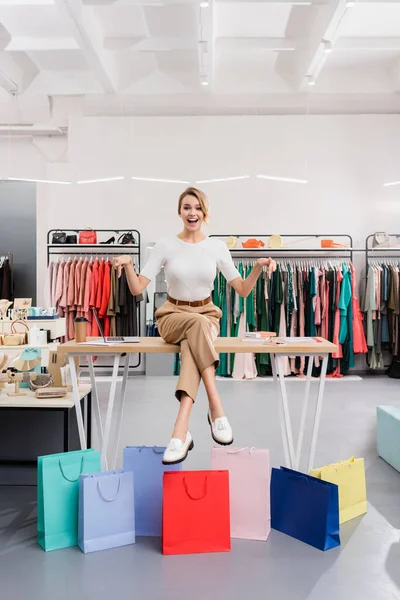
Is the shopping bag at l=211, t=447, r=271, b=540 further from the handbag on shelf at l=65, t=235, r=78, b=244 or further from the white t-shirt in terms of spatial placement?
the handbag on shelf at l=65, t=235, r=78, b=244

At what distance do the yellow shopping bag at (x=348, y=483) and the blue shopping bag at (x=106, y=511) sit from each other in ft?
3.22

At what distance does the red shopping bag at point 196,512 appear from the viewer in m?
2.90

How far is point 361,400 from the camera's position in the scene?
681 centimetres

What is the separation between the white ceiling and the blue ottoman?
4.00m

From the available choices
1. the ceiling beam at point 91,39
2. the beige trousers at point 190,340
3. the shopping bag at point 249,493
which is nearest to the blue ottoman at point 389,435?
the shopping bag at point 249,493

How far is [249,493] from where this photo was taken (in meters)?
3.07

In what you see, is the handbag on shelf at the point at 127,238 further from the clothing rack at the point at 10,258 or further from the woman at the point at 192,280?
the woman at the point at 192,280

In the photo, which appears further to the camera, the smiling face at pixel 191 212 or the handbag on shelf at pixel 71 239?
the handbag on shelf at pixel 71 239

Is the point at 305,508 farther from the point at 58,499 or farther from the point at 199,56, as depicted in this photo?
the point at 199,56

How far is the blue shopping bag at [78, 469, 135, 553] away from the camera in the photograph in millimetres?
2895

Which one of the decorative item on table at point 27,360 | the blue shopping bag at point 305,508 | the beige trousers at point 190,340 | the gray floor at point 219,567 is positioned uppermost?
the beige trousers at point 190,340

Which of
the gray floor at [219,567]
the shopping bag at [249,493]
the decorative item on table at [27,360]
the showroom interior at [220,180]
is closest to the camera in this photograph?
the gray floor at [219,567]

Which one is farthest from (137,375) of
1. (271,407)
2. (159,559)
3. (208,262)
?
(159,559)

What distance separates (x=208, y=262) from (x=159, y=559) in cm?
168
